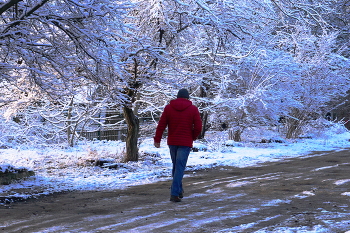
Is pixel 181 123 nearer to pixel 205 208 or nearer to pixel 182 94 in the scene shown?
pixel 182 94

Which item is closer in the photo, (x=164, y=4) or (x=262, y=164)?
(x=164, y=4)

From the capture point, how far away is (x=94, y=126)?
2453cm

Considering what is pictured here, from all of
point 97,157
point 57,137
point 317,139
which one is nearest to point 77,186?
point 97,157

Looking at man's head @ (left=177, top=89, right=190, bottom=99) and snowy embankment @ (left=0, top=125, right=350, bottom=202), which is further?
snowy embankment @ (left=0, top=125, right=350, bottom=202)

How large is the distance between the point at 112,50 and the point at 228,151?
30.2 ft

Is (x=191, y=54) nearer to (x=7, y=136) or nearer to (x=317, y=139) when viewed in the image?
(x=7, y=136)

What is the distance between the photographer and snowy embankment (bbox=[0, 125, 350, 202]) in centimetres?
1131

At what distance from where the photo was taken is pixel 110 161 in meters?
14.6

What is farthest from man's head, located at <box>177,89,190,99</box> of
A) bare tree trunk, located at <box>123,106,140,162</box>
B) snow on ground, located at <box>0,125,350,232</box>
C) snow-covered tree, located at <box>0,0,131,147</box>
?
bare tree trunk, located at <box>123,106,140,162</box>

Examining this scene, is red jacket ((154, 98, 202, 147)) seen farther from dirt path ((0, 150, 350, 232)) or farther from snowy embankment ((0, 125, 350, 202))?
snowy embankment ((0, 125, 350, 202))

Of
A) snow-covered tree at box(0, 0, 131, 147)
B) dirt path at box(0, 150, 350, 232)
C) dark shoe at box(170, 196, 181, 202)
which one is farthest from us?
snow-covered tree at box(0, 0, 131, 147)

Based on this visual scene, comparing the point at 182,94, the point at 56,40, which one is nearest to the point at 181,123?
the point at 182,94

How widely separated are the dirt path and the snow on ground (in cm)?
57

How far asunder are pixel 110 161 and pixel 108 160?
0.20ft
